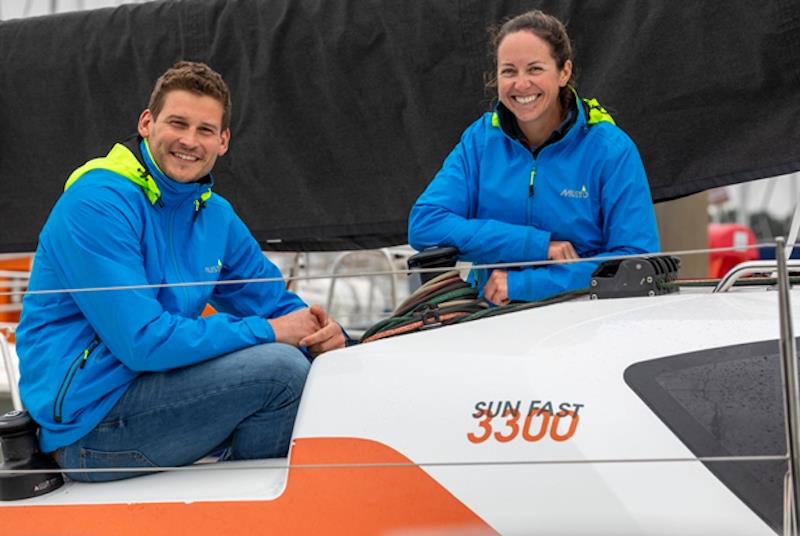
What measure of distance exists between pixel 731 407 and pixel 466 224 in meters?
0.90

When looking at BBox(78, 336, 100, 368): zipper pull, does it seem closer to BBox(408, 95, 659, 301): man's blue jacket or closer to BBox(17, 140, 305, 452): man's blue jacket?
BBox(17, 140, 305, 452): man's blue jacket

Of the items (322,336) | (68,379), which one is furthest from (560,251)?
(68,379)

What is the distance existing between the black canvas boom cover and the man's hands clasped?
2.64 feet

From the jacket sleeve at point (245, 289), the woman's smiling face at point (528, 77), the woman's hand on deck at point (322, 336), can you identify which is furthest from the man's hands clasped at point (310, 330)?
the woman's smiling face at point (528, 77)

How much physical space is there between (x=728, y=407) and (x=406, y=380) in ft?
1.74

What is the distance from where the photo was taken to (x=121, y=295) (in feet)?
6.12

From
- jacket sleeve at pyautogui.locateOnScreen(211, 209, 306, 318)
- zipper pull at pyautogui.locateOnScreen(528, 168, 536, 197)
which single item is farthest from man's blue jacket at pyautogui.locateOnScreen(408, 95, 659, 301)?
jacket sleeve at pyautogui.locateOnScreen(211, 209, 306, 318)

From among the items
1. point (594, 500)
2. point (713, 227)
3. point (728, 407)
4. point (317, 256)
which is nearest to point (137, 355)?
point (594, 500)

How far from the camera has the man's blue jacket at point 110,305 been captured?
74.3 inches

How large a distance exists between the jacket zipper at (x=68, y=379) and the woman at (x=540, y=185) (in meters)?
0.83

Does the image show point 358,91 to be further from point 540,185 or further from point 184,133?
point 184,133

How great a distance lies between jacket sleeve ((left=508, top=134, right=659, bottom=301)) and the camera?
7.30ft

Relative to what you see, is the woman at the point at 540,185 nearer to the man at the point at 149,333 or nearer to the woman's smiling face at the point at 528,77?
the woman's smiling face at the point at 528,77

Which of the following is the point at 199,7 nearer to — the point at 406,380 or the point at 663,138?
the point at 663,138
